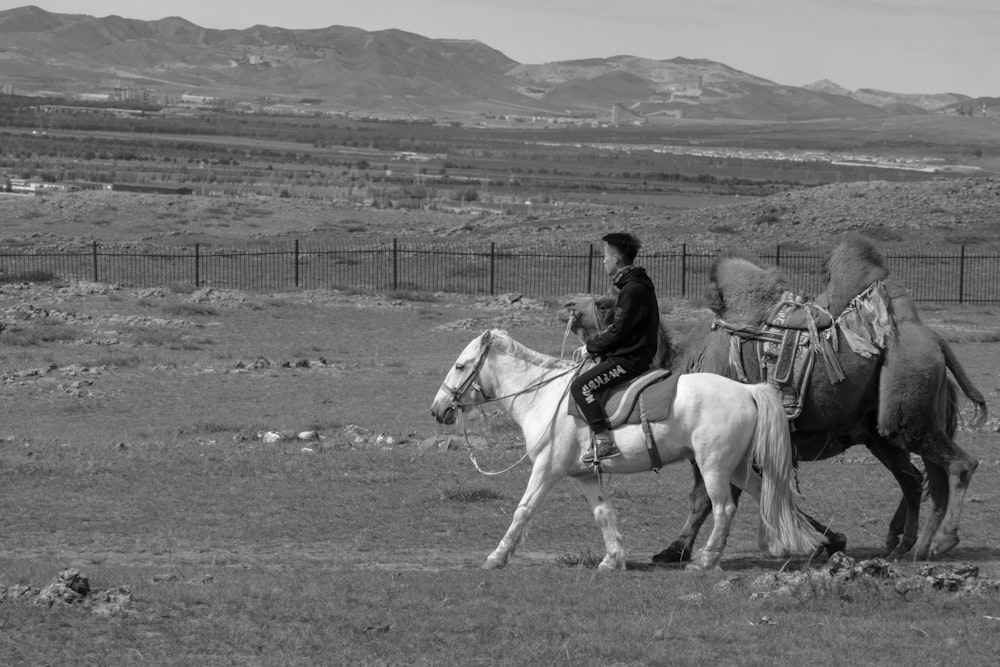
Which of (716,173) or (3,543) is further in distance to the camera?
(716,173)

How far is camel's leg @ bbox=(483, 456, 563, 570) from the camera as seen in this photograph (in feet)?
33.5

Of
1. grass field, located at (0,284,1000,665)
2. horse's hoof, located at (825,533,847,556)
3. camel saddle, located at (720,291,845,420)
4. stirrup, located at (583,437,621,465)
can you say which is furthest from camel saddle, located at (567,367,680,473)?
horse's hoof, located at (825,533,847,556)

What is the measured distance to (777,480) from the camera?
10102 millimetres

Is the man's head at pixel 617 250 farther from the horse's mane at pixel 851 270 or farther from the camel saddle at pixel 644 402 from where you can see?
the horse's mane at pixel 851 270

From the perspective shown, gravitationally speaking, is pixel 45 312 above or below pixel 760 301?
below

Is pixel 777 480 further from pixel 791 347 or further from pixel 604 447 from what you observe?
pixel 791 347

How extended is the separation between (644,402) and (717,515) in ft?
3.33

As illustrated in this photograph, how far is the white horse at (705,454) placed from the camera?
10.1 metres

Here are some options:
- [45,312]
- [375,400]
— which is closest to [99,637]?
[375,400]

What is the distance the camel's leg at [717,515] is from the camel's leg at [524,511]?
1.16 metres

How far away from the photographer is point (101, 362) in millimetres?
22891

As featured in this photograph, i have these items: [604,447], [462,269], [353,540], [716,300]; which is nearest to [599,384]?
[604,447]

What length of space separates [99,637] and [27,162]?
80853mm

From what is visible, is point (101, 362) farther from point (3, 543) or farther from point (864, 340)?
point (864, 340)
